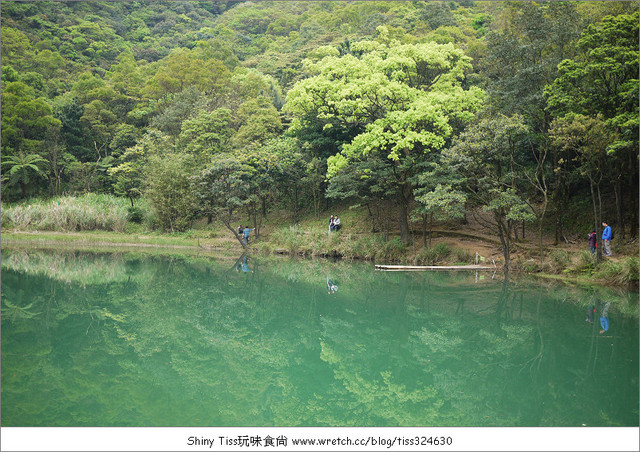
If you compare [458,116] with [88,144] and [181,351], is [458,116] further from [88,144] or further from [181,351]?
[88,144]

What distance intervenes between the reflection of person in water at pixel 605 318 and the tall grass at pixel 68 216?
2618 cm

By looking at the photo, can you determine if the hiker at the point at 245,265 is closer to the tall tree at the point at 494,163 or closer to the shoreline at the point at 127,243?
the shoreline at the point at 127,243

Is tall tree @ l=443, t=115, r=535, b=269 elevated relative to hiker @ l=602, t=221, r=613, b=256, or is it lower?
elevated

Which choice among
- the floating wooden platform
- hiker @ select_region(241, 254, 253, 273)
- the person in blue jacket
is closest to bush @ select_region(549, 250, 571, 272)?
the person in blue jacket

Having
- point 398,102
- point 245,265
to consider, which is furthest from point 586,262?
point 245,265

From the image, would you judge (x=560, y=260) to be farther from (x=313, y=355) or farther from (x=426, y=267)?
(x=313, y=355)

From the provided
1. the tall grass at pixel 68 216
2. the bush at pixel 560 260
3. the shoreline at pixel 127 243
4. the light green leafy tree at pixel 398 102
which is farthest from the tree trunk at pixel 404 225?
the tall grass at pixel 68 216

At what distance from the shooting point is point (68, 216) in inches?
1036

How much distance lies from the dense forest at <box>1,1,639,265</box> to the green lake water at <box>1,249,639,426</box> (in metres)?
5.68

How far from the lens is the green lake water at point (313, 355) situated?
16.3ft

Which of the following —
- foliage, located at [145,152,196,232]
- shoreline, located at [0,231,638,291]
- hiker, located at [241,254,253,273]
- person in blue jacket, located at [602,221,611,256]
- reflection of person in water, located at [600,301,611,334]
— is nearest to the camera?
reflection of person in water, located at [600,301,611,334]

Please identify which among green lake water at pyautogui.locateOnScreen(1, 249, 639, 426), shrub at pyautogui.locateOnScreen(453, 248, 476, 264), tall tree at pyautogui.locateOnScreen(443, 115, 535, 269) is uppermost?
tall tree at pyautogui.locateOnScreen(443, 115, 535, 269)

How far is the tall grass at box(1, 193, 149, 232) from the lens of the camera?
25.3 m

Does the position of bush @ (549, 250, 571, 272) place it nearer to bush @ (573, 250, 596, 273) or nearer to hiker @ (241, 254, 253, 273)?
bush @ (573, 250, 596, 273)
